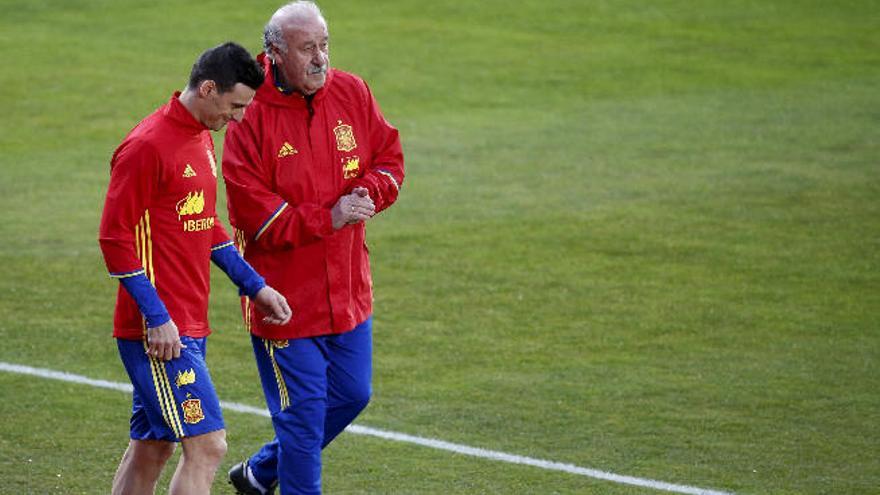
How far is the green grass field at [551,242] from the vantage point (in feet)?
27.9

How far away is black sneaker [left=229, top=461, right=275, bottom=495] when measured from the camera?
7473 mm

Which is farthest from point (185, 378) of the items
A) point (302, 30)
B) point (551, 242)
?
point (551, 242)

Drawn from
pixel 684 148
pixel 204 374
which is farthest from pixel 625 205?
pixel 204 374

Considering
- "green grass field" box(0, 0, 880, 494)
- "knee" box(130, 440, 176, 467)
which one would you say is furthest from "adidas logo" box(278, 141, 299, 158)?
"green grass field" box(0, 0, 880, 494)

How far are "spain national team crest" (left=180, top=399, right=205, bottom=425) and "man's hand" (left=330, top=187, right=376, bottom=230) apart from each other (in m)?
1.00

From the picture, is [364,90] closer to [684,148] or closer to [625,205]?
[625,205]

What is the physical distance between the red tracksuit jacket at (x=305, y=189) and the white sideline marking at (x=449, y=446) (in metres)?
1.58

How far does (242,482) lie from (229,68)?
7.38 ft

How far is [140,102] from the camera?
18.8m

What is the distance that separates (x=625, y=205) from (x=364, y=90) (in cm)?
751

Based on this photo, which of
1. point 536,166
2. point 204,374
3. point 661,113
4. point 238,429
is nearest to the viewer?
point 204,374

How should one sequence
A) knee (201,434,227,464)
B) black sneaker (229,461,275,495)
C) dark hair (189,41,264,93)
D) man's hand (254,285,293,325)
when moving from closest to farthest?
1. dark hair (189,41,264,93)
2. knee (201,434,227,464)
3. man's hand (254,285,293,325)
4. black sneaker (229,461,275,495)

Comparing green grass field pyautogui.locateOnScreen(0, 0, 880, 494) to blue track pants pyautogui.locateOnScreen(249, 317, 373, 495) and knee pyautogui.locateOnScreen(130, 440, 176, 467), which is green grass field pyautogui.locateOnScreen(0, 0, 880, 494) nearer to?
blue track pants pyautogui.locateOnScreen(249, 317, 373, 495)

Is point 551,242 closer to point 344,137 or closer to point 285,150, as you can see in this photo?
point 344,137
